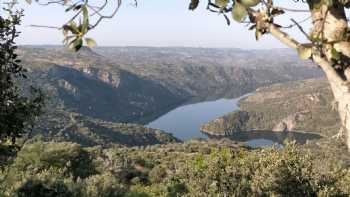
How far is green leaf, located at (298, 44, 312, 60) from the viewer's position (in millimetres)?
1948

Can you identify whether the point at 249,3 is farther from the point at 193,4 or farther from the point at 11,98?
the point at 11,98

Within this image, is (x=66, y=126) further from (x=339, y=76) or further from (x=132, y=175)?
(x=339, y=76)

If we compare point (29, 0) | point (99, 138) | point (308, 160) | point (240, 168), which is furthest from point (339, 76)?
point (99, 138)

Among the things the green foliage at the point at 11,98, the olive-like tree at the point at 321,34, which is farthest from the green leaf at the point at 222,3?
the green foliage at the point at 11,98

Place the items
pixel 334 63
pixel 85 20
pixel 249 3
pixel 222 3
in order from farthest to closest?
pixel 334 63, pixel 85 20, pixel 222 3, pixel 249 3

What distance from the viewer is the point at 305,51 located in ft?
6.42

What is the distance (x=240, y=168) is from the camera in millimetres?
25578

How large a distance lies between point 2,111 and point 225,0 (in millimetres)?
7362

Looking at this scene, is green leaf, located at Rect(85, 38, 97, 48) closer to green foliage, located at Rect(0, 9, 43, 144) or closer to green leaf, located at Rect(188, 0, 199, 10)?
green leaf, located at Rect(188, 0, 199, 10)

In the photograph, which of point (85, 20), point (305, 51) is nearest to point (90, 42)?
point (85, 20)

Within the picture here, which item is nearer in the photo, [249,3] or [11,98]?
[249,3]

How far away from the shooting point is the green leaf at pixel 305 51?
6.39ft

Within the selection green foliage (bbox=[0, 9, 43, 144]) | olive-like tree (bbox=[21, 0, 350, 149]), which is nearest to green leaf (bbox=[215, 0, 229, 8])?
olive-like tree (bbox=[21, 0, 350, 149])

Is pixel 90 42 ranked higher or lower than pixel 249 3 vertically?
lower
